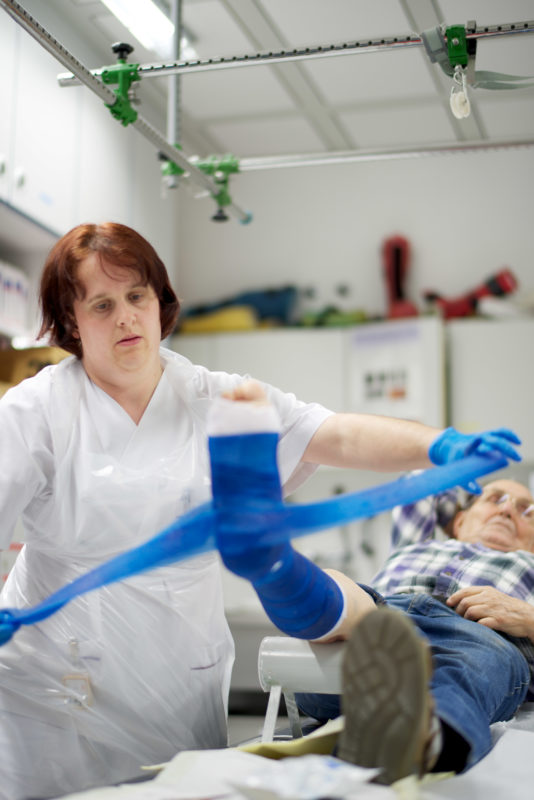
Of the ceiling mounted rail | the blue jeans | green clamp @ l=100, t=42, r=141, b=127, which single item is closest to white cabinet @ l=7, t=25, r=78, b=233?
the ceiling mounted rail

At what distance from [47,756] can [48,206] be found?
2.04m

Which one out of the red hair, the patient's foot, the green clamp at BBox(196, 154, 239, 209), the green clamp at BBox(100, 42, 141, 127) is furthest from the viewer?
the green clamp at BBox(196, 154, 239, 209)

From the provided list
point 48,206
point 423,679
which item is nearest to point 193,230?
point 48,206

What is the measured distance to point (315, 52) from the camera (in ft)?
5.44

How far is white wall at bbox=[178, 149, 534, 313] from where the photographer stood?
411 centimetres

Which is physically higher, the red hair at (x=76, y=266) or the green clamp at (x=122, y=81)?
the green clamp at (x=122, y=81)

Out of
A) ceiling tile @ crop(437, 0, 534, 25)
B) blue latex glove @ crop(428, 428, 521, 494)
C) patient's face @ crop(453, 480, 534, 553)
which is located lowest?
patient's face @ crop(453, 480, 534, 553)

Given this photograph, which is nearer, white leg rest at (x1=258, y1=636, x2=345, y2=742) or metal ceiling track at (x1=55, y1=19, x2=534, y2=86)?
white leg rest at (x1=258, y1=636, x2=345, y2=742)

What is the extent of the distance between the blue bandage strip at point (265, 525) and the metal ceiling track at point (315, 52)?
836 millimetres

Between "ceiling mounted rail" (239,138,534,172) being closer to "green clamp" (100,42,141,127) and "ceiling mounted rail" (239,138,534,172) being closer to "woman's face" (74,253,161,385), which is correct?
"green clamp" (100,42,141,127)

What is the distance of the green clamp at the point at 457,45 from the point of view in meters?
1.57

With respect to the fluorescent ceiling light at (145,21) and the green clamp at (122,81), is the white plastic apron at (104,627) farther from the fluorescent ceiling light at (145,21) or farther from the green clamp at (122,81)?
the fluorescent ceiling light at (145,21)

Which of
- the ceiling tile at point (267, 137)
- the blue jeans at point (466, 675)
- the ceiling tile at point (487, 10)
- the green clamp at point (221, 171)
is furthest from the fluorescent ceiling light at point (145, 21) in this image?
the blue jeans at point (466, 675)

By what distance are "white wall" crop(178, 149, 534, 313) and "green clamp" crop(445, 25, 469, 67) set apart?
8.41 ft
